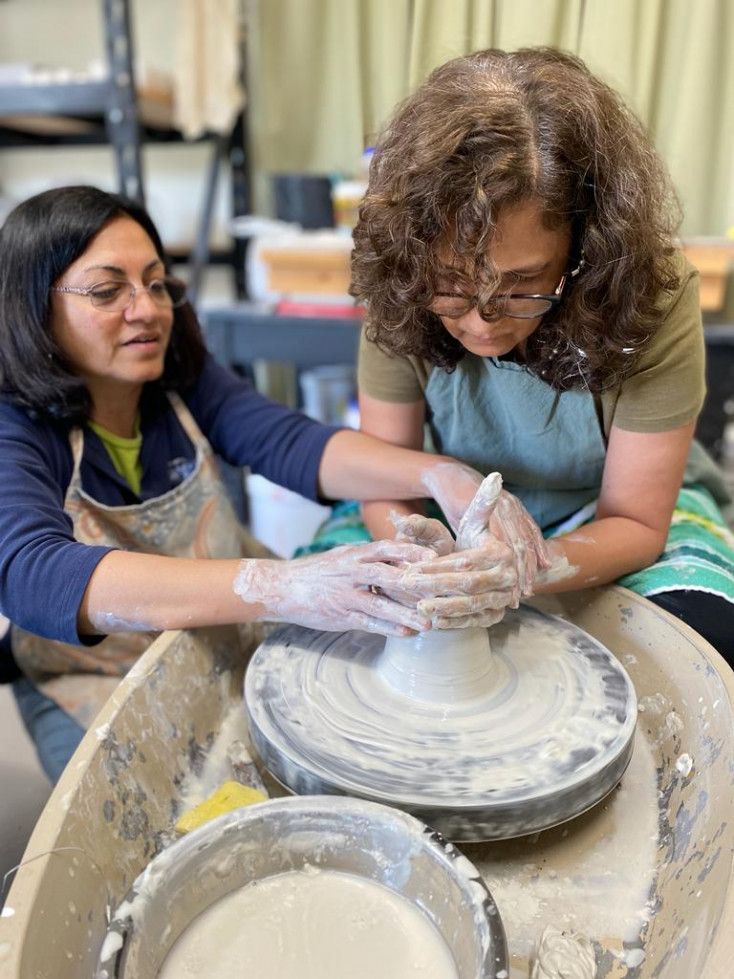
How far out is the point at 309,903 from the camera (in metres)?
0.73

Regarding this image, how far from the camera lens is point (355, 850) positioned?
0.75 metres

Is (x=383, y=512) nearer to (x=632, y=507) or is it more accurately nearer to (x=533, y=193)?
(x=632, y=507)

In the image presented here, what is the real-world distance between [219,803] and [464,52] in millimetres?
2142

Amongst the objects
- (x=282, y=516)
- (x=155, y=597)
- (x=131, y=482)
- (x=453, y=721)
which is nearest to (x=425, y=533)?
(x=453, y=721)

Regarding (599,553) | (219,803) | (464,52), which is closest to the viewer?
(219,803)

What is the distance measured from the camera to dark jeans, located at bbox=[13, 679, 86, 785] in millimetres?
1148

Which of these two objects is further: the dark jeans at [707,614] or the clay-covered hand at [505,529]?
the dark jeans at [707,614]

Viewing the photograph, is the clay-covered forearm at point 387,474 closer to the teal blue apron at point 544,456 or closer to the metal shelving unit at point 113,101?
the teal blue apron at point 544,456

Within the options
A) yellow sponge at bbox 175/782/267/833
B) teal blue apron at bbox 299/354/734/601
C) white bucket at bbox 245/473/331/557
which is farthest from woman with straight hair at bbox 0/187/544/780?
white bucket at bbox 245/473/331/557

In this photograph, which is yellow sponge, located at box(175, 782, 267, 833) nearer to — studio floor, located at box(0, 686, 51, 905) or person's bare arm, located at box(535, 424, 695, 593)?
studio floor, located at box(0, 686, 51, 905)

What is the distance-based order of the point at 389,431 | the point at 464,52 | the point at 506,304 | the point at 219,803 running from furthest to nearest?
1. the point at 464,52
2. the point at 389,431
3. the point at 506,304
4. the point at 219,803

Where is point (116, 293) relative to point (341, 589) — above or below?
above

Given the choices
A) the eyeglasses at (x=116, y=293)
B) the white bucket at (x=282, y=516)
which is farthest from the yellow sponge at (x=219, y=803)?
the white bucket at (x=282, y=516)

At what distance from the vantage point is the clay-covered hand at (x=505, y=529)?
36.1 inches
